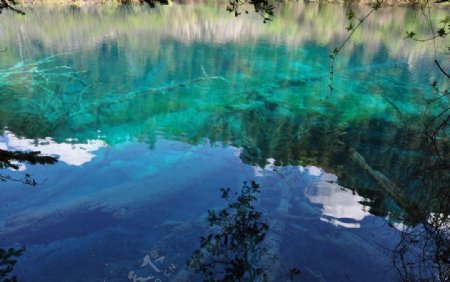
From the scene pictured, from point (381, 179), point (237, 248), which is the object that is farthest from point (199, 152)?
point (237, 248)

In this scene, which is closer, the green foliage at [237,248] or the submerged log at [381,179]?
the green foliage at [237,248]

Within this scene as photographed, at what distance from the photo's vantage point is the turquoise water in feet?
25.0

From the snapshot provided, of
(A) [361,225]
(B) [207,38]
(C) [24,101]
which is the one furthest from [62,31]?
(A) [361,225]

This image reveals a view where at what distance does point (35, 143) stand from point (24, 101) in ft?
16.4

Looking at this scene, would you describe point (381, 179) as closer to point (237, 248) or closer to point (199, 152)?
point (199, 152)

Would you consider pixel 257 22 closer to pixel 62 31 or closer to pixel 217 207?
pixel 62 31

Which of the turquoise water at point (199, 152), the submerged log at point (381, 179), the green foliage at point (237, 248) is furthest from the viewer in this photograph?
the submerged log at point (381, 179)

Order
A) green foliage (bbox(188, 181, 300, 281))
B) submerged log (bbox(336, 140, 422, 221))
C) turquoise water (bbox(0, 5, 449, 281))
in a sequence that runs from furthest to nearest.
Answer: submerged log (bbox(336, 140, 422, 221))
turquoise water (bbox(0, 5, 449, 281))
green foliage (bbox(188, 181, 300, 281))

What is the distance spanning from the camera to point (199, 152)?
1208 centimetres

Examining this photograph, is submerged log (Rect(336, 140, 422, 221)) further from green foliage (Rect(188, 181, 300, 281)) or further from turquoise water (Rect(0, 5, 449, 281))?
green foliage (Rect(188, 181, 300, 281))

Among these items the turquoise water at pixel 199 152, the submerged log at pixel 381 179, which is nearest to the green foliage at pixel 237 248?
the turquoise water at pixel 199 152

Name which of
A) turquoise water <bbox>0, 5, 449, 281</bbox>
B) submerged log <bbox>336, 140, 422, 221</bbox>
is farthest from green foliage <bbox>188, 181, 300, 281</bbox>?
submerged log <bbox>336, 140, 422, 221</bbox>

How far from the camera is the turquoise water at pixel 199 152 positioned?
762 cm

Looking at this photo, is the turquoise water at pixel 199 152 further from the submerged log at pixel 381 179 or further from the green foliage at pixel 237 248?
the green foliage at pixel 237 248
